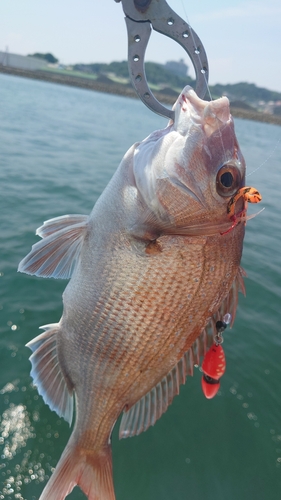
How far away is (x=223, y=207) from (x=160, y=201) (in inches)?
13.3

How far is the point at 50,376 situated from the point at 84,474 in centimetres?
66

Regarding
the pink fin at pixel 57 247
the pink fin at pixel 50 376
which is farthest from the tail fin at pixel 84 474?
the pink fin at pixel 57 247

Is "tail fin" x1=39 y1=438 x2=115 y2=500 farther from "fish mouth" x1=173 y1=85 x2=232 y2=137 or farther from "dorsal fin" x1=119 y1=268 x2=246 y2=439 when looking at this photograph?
"fish mouth" x1=173 y1=85 x2=232 y2=137

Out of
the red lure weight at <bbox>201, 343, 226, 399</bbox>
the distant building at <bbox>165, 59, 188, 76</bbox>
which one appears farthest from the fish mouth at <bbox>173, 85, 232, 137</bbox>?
the distant building at <bbox>165, 59, 188, 76</bbox>

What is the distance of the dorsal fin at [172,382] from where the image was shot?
1.95 m

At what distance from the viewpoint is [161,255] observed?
1.85m

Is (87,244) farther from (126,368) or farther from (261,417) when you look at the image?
(261,417)

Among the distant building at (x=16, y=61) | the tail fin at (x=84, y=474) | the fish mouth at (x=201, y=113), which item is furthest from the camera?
the distant building at (x=16, y=61)

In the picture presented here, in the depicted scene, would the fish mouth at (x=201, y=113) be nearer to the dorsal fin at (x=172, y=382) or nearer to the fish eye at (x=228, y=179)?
the fish eye at (x=228, y=179)

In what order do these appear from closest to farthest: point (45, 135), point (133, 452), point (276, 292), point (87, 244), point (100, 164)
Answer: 1. point (87, 244)
2. point (133, 452)
3. point (276, 292)
4. point (100, 164)
5. point (45, 135)

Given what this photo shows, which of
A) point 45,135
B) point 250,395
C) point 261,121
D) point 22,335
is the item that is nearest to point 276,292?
point 250,395

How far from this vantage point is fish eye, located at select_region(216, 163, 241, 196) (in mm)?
1693

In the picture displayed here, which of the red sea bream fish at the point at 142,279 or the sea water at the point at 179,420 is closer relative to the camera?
the red sea bream fish at the point at 142,279

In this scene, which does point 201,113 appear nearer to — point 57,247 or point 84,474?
point 57,247
